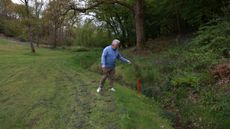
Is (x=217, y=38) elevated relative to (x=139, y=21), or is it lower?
lower

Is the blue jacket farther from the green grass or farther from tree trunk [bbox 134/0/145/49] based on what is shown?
tree trunk [bbox 134/0/145/49]

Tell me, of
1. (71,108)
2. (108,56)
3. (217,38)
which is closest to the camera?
(71,108)

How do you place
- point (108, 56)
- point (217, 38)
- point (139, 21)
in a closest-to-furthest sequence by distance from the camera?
point (108, 56) < point (217, 38) < point (139, 21)

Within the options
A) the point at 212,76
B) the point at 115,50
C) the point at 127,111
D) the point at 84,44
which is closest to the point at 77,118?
the point at 127,111

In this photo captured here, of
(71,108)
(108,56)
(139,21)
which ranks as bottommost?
(71,108)

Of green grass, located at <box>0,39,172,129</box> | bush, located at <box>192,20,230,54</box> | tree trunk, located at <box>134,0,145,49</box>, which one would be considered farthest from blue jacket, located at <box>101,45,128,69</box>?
tree trunk, located at <box>134,0,145,49</box>

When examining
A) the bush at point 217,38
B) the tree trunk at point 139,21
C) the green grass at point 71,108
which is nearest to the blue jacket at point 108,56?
the green grass at point 71,108

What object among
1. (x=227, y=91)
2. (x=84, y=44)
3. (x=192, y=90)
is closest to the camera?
(x=227, y=91)

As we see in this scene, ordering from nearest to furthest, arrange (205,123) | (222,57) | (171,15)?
(205,123)
(222,57)
(171,15)

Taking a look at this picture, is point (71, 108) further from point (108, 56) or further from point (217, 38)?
point (217, 38)

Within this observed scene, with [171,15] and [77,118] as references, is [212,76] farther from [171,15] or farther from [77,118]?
[171,15]

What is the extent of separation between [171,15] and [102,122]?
973 inches

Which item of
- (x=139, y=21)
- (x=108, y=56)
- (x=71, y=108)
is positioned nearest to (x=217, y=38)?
(x=108, y=56)

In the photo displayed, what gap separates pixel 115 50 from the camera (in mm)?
10594
